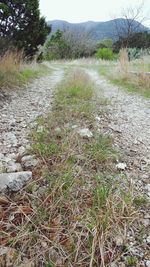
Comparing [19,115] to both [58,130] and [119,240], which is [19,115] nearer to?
[58,130]

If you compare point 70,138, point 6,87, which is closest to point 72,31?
point 6,87

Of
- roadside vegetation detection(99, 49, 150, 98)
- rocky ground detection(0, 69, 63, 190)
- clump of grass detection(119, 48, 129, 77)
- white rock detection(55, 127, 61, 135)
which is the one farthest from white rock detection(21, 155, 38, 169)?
clump of grass detection(119, 48, 129, 77)

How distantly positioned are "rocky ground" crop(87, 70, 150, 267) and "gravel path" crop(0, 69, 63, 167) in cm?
75

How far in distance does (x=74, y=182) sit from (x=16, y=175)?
1.07ft

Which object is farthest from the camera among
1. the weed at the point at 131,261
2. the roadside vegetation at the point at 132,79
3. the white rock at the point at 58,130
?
the roadside vegetation at the point at 132,79

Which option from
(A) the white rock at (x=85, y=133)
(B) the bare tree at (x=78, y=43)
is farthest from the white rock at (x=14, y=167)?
(B) the bare tree at (x=78, y=43)

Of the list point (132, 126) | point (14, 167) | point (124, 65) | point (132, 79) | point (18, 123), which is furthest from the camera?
point (124, 65)

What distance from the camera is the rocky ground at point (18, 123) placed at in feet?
5.90

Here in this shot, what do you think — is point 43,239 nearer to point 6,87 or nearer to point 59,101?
point 59,101

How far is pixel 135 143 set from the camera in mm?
2488

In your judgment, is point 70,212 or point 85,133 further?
point 85,133

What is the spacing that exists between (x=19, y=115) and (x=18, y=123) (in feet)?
1.08

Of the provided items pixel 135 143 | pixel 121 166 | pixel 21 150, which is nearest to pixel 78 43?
pixel 135 143

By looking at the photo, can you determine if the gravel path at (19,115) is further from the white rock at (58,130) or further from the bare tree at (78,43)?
the bare tree at (78,43)
